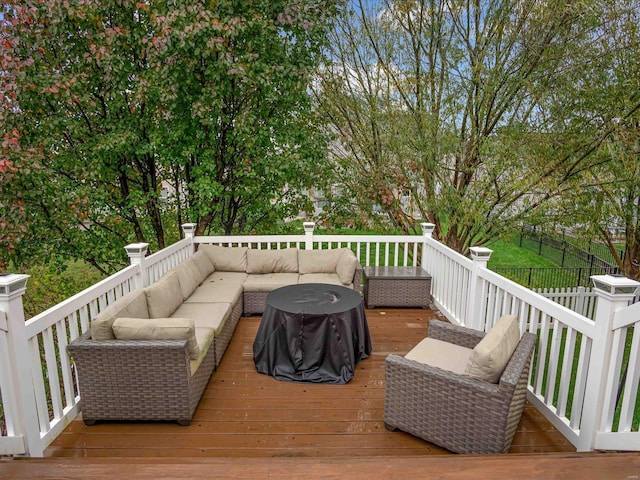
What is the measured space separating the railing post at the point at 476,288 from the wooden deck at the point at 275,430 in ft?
3.63

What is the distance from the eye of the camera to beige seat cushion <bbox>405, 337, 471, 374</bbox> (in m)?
2.87

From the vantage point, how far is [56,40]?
19.9 feet

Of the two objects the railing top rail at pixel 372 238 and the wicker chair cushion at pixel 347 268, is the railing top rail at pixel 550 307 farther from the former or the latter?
the railing top rail at pixel 372 238

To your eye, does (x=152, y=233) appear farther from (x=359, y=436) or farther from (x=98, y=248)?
(x=359, y=436)

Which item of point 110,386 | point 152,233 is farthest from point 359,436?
point 152,233

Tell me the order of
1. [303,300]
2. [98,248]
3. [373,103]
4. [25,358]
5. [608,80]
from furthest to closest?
[373,103], [98,248], [608,80], [303,300], [25,358]

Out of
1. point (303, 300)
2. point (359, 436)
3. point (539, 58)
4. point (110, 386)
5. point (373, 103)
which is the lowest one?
point (359, 436)

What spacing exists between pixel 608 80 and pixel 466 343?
5.10 meters

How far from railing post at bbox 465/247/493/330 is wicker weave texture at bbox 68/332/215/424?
272 centimetres

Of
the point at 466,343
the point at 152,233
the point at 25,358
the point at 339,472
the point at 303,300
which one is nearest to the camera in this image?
the point at 339,472

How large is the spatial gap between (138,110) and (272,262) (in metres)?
3.29

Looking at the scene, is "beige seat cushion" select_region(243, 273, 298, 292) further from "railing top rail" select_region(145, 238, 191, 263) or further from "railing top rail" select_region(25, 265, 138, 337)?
"railing top rail" select_region(25, 265, 138, 337)

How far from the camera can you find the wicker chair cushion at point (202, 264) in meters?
5.12

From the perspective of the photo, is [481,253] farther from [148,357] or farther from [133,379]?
[133,379]
